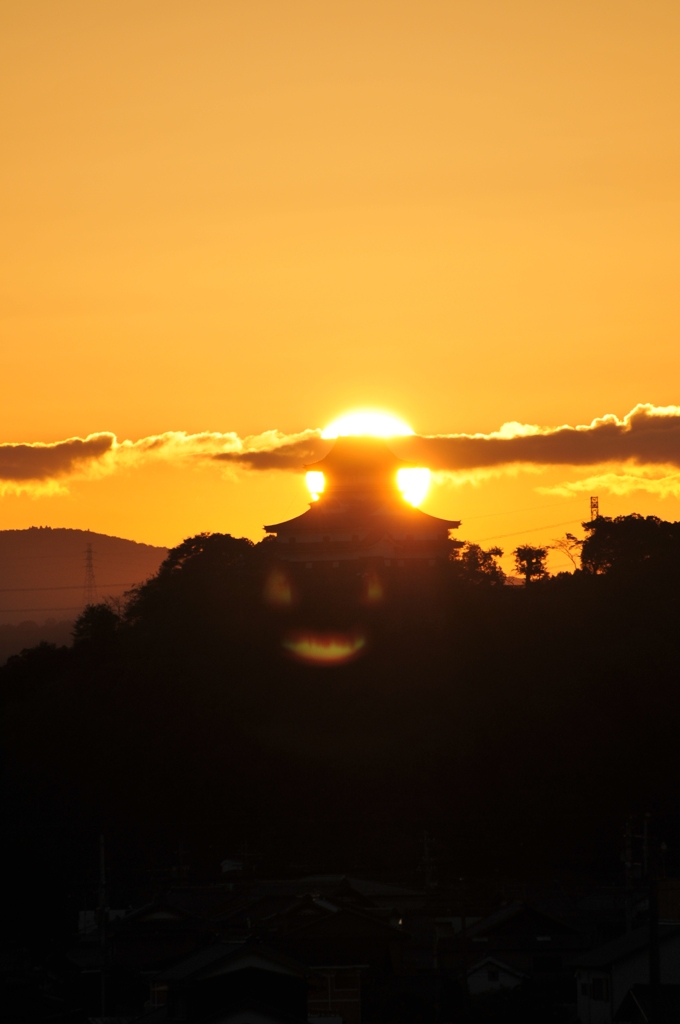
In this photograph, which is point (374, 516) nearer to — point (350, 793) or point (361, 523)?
point (361, 523)

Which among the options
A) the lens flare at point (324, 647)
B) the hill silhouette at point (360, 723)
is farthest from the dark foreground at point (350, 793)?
the lens flare at point (324, 647)

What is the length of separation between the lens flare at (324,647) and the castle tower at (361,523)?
31.3 feet

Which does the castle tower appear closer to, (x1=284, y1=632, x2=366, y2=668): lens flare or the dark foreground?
the dark foreground

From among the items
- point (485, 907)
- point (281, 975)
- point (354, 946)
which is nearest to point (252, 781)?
point (485, 907)

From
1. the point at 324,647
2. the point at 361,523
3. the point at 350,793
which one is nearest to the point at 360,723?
the point at 350,793

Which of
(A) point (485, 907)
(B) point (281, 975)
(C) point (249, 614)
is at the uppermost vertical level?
(C) point (249, 614)

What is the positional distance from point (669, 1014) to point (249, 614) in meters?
45.4

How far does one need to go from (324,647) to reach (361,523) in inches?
549

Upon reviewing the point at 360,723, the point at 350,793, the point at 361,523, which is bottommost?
the point at 350,793

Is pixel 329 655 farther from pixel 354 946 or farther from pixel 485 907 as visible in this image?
pixel 354 946

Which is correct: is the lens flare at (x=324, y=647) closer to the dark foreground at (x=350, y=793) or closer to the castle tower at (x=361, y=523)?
the dark foreground at (x=350, y=793)

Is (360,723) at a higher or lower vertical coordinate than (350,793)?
higher

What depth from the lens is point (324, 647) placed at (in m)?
68.9

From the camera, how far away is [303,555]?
81062 millimetres
